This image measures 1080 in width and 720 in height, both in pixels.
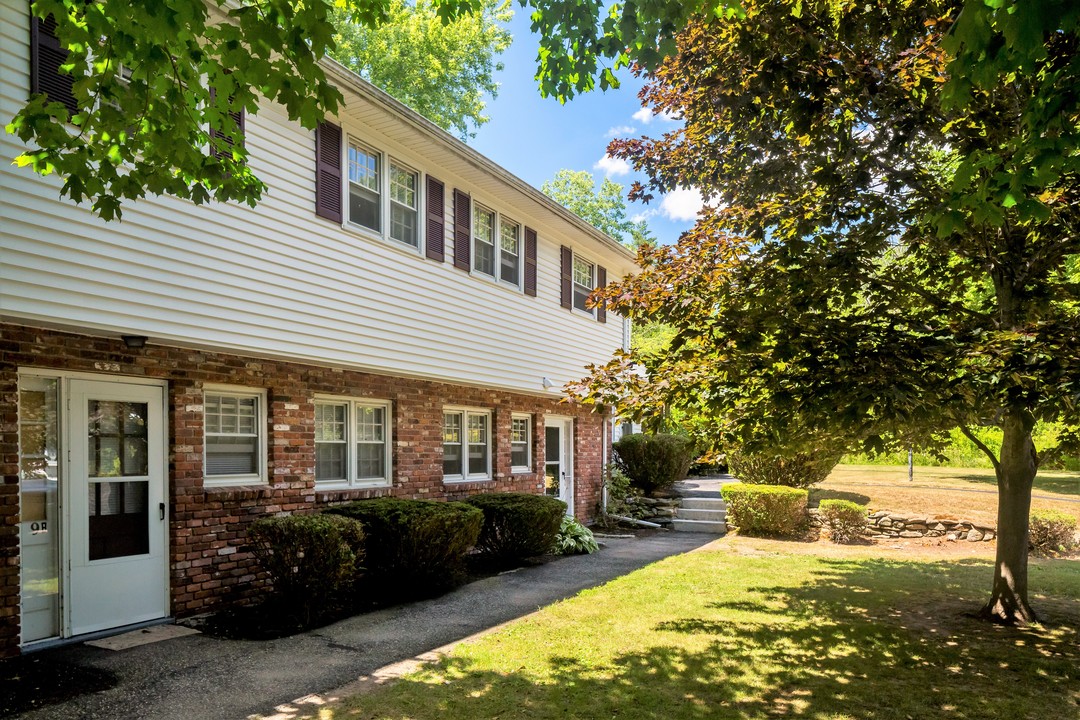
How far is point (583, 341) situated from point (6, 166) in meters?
11.2

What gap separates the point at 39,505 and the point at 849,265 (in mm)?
7481

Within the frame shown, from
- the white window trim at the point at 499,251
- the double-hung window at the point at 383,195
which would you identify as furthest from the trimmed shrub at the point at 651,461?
the double-hung window at the point at 383,195

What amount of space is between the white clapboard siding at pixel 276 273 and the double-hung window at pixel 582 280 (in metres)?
2.42

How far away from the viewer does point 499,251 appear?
12.5m

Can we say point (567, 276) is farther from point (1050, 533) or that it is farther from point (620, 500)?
point (1050, 533)

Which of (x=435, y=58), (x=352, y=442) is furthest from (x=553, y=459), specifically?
(x=435, y=58)

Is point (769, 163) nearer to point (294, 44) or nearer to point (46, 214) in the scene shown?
point (294, 44)

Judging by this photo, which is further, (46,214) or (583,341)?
(583,341)

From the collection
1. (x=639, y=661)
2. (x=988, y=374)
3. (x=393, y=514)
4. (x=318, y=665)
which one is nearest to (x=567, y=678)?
(x=639, y=661)

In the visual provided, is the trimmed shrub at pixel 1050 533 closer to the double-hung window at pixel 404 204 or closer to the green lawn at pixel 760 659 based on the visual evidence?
the green lawn at pixel 760 659

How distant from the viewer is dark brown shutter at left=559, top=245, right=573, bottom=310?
14.8 meters

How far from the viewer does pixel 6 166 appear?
5793mm

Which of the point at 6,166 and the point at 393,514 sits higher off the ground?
the point at 6,166

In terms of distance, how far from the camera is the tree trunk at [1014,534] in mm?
7418
